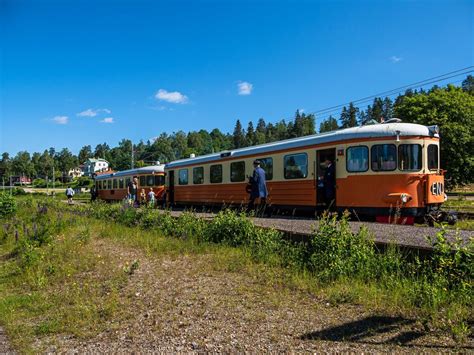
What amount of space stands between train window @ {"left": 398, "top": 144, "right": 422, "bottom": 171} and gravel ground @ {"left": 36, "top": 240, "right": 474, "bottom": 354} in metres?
7.05

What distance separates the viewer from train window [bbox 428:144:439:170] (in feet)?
38.7

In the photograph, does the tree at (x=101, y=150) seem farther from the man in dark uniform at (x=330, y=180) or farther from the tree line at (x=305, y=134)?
the man in dark uniform at (x=330, y=180)

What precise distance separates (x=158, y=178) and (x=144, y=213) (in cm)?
1686

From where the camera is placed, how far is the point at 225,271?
A: 22.1 ft

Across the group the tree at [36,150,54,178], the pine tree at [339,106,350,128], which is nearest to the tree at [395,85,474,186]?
the pine tree at [339,106,350,128]

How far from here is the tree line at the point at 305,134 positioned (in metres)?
22.2

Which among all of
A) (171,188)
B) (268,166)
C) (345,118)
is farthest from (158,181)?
(345,118)

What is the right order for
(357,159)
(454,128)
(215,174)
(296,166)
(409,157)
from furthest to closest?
(454,128) → (215,174) → (296,166) → (357,159) → (409,157)

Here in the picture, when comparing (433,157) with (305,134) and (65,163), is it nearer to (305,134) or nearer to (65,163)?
(305,134)

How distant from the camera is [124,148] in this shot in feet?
499

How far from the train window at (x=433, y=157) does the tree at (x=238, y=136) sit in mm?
112537

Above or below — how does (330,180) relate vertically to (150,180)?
below

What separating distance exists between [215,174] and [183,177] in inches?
153

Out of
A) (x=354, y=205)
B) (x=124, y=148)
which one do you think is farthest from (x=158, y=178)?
(x=124, y=148)
